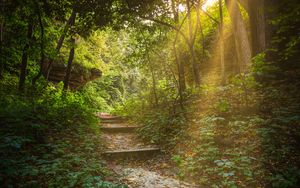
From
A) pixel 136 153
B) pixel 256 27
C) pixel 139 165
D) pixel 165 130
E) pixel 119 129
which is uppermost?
pixel 256 27

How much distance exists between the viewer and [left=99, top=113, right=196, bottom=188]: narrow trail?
4.08 m

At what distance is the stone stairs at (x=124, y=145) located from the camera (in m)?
5.86

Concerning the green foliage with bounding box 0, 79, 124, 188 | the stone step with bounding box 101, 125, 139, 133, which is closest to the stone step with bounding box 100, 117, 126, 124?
the stone step with bounding box 101, 125, 139, 133

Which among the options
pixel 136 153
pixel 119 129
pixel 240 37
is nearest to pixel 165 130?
pixel 136 153

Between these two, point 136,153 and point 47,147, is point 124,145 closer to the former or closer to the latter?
point 136,153

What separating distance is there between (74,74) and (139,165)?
9566 mm

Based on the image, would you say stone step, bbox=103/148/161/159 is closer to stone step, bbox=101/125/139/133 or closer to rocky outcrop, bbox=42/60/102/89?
stone step, bbox=101/125/139/133

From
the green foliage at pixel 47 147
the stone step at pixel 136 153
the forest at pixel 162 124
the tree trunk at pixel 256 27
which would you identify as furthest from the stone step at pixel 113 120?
the tree trunk at pixel 256 27

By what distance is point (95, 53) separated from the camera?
13688mm

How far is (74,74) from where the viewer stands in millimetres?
13227

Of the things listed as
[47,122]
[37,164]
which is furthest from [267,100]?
[47,122]

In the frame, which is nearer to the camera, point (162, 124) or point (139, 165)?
point (139, 165)

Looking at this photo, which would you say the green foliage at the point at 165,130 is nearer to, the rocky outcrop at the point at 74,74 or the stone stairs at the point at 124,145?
the stone stairs at the point at 124,145

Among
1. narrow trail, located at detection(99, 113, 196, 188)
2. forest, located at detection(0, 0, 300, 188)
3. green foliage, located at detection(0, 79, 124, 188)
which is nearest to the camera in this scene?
green foliage, located at detection(0, 79, 124, 188)
